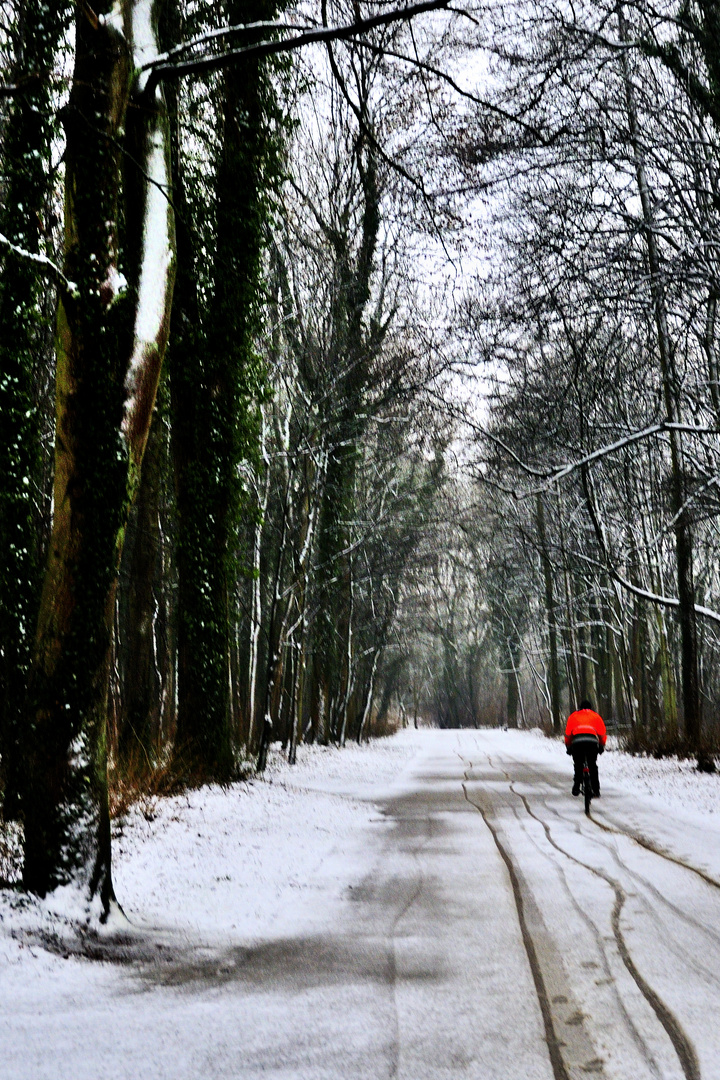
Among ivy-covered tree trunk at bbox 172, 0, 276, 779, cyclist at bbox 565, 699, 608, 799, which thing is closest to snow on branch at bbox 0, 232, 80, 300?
ivy-covered tree trunk at bbox 172, 0, 276, 779

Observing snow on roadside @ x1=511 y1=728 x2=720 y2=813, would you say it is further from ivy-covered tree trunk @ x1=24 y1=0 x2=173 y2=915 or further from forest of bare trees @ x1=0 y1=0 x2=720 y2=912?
ivy-covered tree trunk @ x1=24 y1=0 x2=173 y2=915

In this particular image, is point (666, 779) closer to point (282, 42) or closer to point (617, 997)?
point (617, 997)

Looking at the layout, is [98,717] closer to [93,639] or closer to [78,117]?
[93,639]

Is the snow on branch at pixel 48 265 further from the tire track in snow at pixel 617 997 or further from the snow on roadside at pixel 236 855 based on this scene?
the tire track in snow at pixel 617 997

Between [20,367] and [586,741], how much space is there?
370 inches

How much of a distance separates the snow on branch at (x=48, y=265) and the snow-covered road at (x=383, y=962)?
395cm

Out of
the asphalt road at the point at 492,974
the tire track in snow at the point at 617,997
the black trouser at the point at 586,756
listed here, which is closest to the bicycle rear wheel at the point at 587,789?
the black trouser at the point at 586,756

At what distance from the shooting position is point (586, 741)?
13.6m

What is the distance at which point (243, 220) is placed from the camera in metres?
14.1

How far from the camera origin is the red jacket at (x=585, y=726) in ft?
45.3

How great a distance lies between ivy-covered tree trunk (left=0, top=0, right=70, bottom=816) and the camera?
8938 mm

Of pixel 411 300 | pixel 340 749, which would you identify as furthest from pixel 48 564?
pixel 340 749

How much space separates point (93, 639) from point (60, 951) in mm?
1891

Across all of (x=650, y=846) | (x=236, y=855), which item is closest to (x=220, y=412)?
(x=236, y=855)
